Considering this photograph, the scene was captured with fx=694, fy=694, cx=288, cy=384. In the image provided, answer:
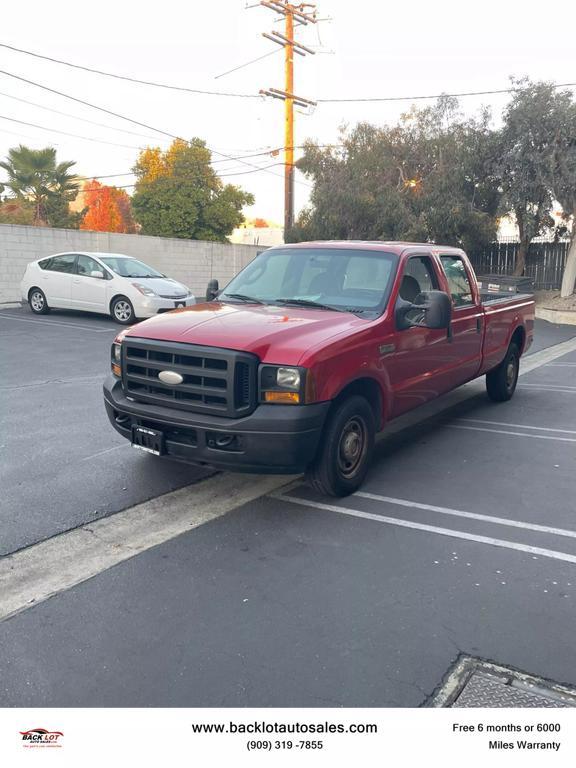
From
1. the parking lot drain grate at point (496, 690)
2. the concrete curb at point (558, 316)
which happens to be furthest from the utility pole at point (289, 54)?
the parking lot drain grate at point (496, 690)

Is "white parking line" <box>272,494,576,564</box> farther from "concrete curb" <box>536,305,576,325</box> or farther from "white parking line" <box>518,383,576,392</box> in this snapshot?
"concrete curb" <box>536,305,576,325</box>

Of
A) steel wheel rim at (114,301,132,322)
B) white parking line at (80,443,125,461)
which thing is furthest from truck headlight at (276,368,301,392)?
steel wheel rim at (114,301,132,322)

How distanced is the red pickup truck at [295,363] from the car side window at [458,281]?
8.5 inches

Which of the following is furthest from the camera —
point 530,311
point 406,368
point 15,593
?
point 530,311

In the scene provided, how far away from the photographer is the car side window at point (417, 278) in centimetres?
603

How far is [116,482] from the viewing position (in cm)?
532

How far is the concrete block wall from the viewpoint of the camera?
1878 centimetres

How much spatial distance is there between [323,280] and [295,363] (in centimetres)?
164

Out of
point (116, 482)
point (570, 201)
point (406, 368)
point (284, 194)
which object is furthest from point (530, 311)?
point (284, 194)

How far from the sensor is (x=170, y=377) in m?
4.83

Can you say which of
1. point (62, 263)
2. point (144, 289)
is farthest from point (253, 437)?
point (62, 263)

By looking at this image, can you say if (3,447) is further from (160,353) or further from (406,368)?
(406,368)

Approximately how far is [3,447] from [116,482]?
1449 mm

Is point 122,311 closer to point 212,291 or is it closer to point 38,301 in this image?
point 38,301
